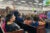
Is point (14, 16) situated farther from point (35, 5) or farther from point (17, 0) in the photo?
point (35, 5)

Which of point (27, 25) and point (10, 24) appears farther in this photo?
point (27, 25)

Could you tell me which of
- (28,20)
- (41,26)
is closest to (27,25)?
(28,20)

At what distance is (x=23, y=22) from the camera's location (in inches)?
63.4

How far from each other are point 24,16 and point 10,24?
0.23 metres

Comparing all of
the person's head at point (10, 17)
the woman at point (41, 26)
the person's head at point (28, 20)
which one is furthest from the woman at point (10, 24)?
the woman at point (41, 26)

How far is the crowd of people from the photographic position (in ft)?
4.90

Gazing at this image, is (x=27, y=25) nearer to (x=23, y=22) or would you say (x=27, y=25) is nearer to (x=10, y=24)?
(x=23, y=22)

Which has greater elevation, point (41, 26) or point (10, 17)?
point (10, 17)

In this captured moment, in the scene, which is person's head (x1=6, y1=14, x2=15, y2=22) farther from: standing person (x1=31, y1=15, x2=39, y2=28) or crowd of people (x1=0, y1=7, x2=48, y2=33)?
standing person (x1=31, y1=15, x2=39, y2=28)

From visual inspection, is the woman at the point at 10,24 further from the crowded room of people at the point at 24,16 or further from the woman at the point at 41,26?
the woman at the point at 41,26

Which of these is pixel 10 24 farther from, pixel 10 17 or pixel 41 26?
pixel 41 26

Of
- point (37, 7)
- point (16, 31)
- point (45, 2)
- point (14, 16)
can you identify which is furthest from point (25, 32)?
point (45, 2)

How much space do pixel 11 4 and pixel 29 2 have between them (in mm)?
254

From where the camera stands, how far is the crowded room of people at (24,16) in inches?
59.1
